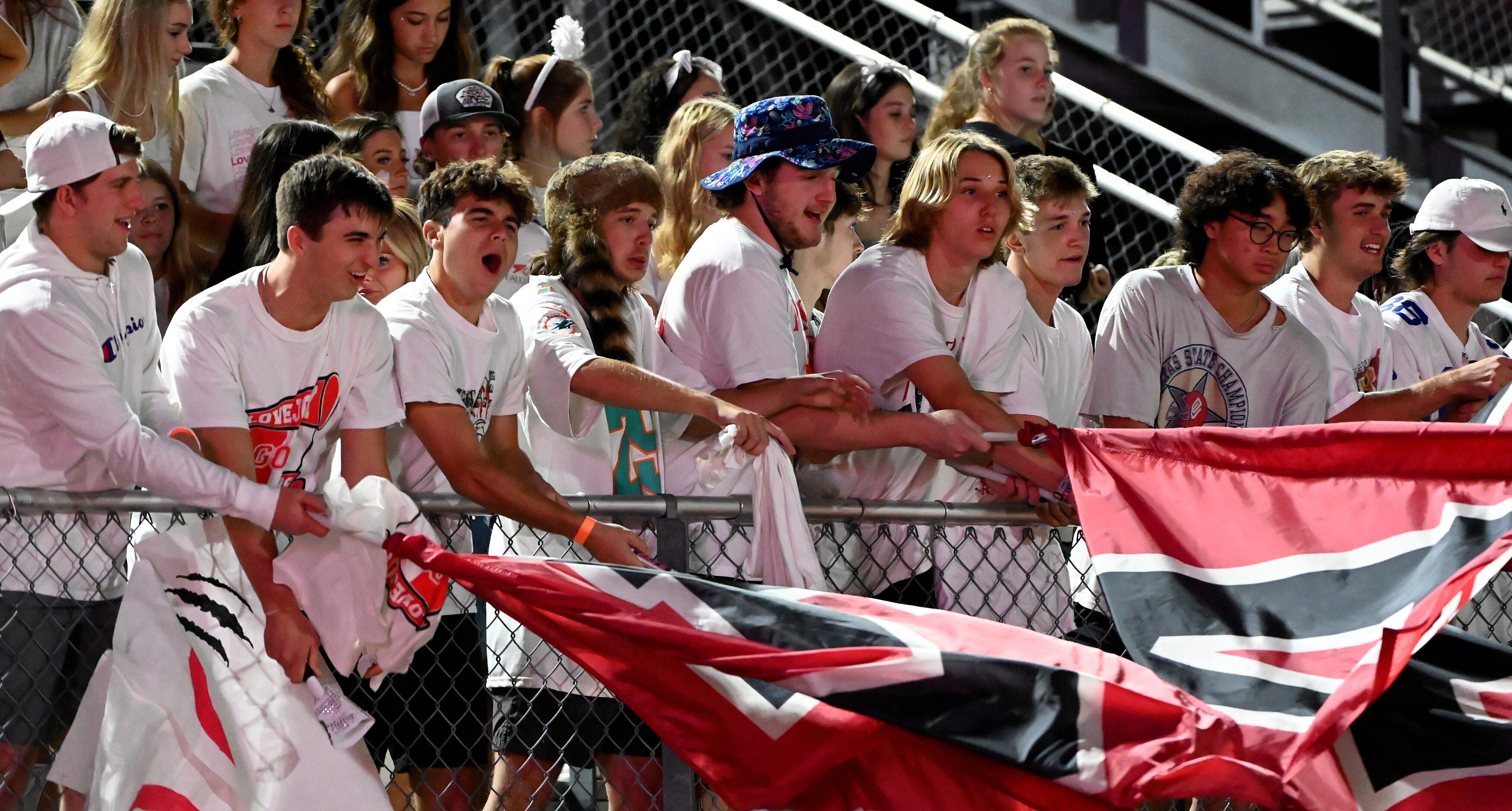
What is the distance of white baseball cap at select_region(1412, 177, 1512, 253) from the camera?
17.3ft

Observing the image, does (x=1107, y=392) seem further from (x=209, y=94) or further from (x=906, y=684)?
(x=209, y=94)

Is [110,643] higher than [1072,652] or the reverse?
higher

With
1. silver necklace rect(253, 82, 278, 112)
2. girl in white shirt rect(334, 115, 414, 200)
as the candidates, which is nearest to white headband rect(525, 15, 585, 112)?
girl in white shirt rect(334, 115, 414, 200)

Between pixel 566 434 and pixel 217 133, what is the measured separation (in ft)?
6.40

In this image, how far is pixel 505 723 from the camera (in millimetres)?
3904

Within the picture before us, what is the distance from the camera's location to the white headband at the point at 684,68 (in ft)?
20.5

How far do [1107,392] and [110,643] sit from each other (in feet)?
8.48

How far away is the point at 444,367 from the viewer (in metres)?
3.89

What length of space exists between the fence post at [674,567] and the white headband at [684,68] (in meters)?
3.03

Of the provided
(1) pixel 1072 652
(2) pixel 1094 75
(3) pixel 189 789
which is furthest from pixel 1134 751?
(2) pixel 1094 75

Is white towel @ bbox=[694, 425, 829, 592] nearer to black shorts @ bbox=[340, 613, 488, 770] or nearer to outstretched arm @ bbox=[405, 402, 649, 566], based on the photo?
outstretched arm @ bbox=[405, 402, 649, 566]

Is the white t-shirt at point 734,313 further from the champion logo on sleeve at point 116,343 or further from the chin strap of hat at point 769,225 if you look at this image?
the champion logo on sleeve at point 116,343

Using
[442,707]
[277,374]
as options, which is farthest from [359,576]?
[442,707]

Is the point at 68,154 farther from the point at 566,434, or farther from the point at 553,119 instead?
the point at 553,119
